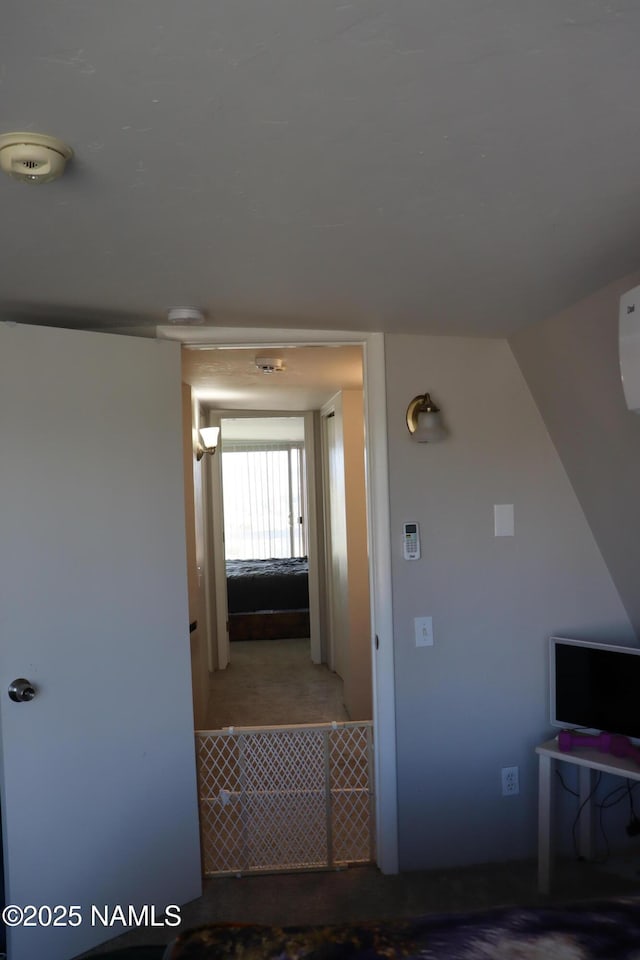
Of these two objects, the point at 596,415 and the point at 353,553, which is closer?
the point at 596,415

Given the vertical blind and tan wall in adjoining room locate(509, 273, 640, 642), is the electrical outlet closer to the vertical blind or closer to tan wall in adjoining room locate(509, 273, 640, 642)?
tan wall in adjoining room locate(509, 273, 640, 642)

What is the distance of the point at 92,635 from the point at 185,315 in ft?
3.75

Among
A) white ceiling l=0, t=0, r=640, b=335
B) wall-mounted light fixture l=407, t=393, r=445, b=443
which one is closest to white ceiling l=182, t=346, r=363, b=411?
wall-mounted light fixture l=407, t=393, r=445, b=443

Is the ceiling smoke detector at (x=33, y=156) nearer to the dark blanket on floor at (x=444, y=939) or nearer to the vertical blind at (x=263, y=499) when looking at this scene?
the dark blanket on floor at (x=444, y=939)

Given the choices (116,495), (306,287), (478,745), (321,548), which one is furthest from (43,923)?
(321,548)

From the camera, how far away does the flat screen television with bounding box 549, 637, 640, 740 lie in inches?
91.8

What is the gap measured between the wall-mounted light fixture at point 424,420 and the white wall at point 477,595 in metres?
0.04

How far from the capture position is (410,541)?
2576 mm

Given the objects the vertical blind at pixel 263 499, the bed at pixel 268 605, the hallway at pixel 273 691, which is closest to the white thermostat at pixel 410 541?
the hallway at pixel 273 691

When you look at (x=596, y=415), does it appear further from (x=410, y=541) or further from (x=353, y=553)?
(x=353, y=553)

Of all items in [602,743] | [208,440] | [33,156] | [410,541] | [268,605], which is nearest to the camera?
[33,156]

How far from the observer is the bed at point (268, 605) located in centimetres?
663

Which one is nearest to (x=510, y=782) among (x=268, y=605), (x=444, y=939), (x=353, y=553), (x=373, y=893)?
(x=373, y=893)

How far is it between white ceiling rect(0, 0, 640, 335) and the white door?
42cm
